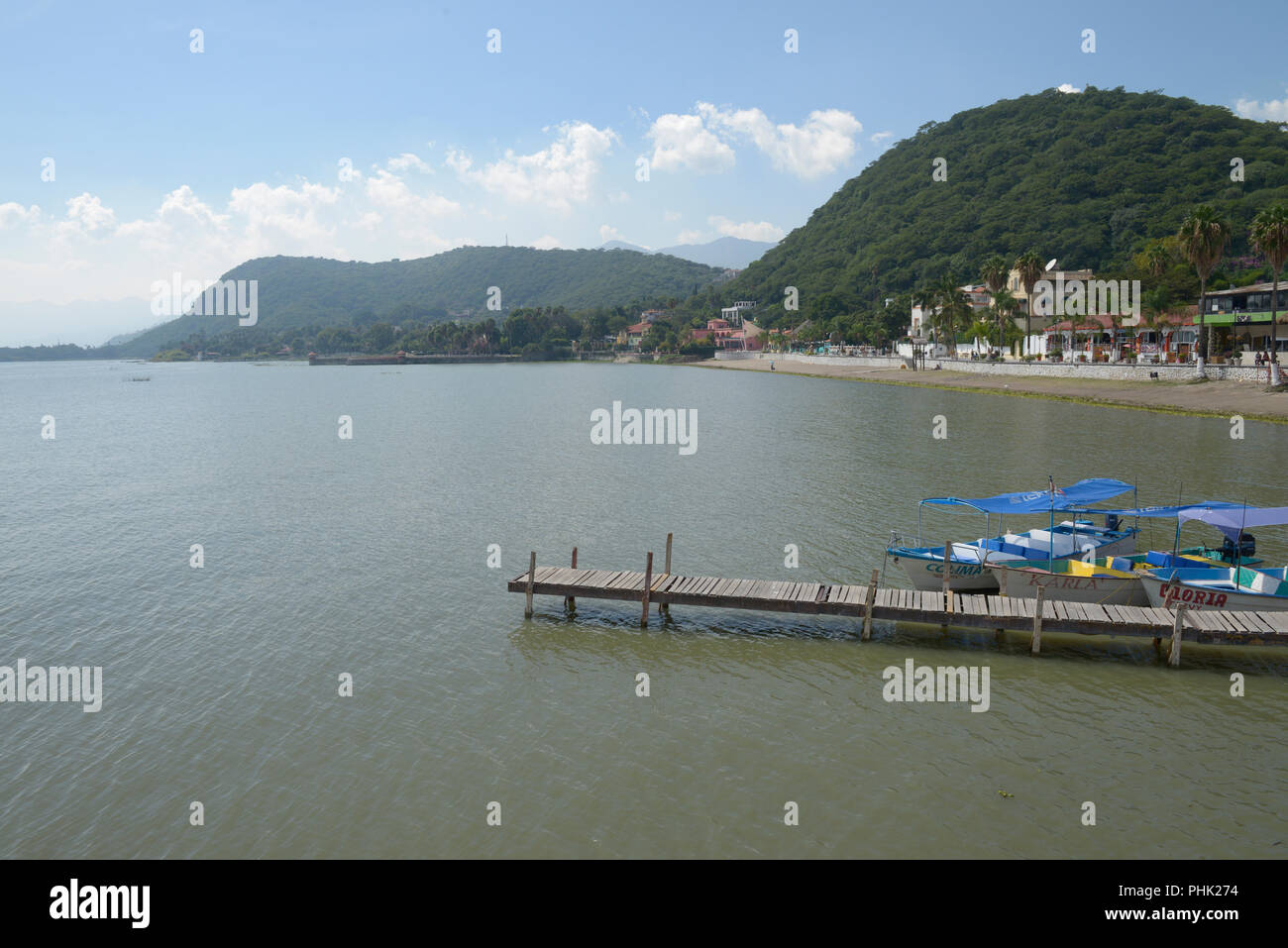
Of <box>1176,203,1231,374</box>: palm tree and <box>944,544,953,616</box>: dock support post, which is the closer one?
<box>944,544,953,616</box>: dock support post

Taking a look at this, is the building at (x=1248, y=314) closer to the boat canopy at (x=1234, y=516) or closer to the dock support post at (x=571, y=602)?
the boat canopy at (x=1234, y=516)

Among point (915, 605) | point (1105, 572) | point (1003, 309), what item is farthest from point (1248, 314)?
point (915, 605)

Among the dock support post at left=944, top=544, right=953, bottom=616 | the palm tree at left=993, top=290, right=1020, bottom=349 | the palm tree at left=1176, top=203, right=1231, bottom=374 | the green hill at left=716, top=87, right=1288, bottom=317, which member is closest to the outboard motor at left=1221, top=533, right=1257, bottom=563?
the dock support post at left=944, top=544, right=953, bottom=616

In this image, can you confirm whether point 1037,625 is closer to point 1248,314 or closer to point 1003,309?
point 1248,314

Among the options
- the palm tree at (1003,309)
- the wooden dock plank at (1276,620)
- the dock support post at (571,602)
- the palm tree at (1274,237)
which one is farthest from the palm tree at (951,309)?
the dock support post at (571,602)

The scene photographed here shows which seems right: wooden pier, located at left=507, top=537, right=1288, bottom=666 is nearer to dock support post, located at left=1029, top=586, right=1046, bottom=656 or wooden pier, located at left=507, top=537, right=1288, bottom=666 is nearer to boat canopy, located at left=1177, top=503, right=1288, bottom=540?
dock support post, located at left=1029, top=586, right=1046, bottom=656
